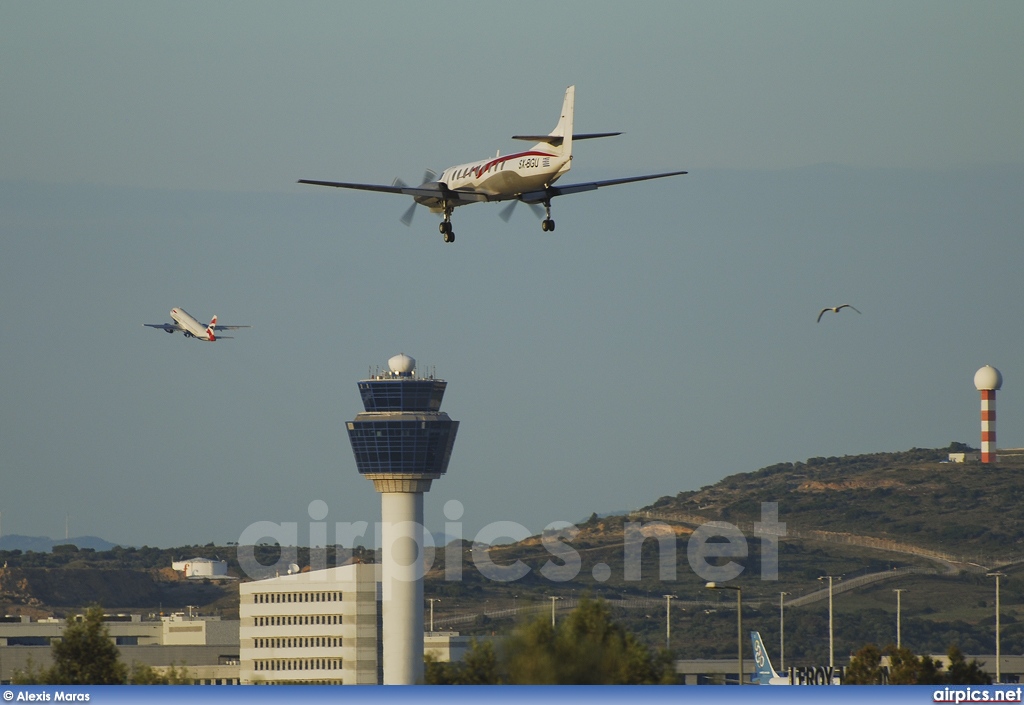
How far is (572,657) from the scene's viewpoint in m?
61.5

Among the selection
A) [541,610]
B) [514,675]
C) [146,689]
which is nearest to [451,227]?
[541,610]

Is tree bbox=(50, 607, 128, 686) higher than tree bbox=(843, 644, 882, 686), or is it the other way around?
tree bbox=(50, 607, 128, 686)

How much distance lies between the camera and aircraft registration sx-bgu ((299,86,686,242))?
79.8 metres

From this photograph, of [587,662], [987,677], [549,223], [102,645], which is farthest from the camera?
[987,677]

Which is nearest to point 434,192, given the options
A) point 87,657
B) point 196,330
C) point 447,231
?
point 447,231

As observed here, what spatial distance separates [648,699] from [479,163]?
4312 cm

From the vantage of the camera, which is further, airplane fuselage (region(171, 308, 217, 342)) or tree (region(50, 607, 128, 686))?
airplane fuselage (region(171, 308, 217, 342))

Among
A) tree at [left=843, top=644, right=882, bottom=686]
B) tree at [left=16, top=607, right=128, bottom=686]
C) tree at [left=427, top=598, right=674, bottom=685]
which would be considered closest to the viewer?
tree at [left=427, top=598, right=674, bottom=685]

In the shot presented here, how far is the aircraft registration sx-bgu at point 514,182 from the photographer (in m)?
79.8

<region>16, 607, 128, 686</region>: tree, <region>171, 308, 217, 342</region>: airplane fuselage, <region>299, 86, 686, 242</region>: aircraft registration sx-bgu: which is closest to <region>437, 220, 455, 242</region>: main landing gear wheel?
<region>299, 86, 686, 242</region>: aircraft registration sx-bgu

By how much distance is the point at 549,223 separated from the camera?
7975 centimetres

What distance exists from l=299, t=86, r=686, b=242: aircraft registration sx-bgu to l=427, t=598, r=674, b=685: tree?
19.8 metres

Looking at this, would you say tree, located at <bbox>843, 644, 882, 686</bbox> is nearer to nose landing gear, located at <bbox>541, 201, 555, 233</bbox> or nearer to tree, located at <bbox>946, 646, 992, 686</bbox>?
tree, located at <bbox>946, 646, 992, 686</bbox>

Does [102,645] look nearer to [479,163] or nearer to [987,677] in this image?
[479,163]
